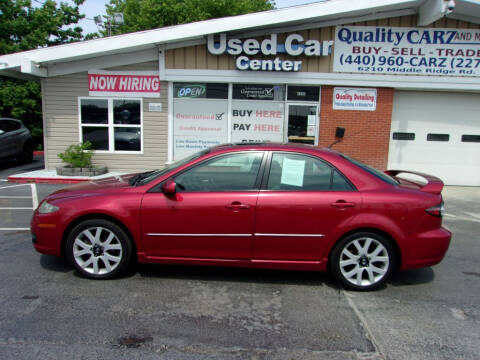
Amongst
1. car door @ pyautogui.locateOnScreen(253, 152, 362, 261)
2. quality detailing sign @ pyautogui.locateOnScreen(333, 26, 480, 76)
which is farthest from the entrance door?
car door @ pyautogui.locateOnScreen(253, 152, 362, 261)

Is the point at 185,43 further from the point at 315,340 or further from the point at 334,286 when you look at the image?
the point at 315,340

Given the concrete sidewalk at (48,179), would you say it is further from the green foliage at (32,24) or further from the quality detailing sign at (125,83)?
the green foliage at (32,24)

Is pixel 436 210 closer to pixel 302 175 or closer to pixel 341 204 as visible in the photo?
pixel 341 204

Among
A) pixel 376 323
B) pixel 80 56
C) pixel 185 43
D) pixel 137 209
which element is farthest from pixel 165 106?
pixel 376 323

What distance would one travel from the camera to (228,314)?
332 centimetres

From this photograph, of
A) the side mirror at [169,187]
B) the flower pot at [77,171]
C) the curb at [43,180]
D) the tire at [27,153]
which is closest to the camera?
the side mirror at [169,187]

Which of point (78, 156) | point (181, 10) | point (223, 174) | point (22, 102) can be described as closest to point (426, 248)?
point (223, 174)

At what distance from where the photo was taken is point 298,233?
3.75 meters

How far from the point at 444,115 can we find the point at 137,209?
9971 mm

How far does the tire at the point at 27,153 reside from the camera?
44.4 ft

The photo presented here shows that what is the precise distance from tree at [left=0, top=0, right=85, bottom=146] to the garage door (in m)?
16.0

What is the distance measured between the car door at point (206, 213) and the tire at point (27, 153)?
12.0 m

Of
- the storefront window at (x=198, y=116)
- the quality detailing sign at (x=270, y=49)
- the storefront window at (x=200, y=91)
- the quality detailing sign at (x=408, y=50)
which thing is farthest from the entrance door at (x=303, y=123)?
the storefront window at (x=200, y=91)

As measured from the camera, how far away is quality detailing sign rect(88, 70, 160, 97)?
10.4 m
